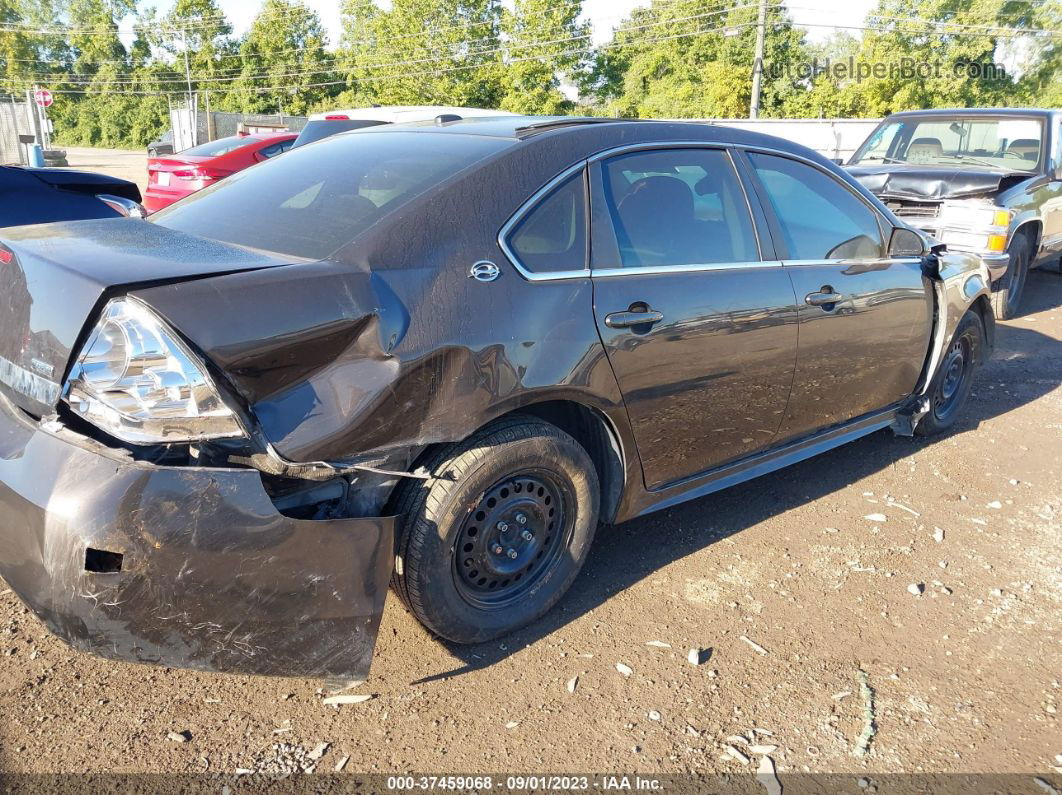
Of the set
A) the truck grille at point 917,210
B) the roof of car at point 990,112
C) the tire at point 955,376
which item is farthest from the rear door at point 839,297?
the roof of car at point 990,112

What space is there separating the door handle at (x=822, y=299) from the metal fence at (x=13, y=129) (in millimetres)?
27150

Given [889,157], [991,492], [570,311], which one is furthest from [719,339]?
[889,157]

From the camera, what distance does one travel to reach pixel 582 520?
10.1 ft

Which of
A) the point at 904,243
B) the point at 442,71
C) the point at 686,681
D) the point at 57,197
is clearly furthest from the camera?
the point at 442,71

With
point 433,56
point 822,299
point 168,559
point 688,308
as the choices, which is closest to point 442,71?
point 433,56

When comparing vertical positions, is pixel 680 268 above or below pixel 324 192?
below

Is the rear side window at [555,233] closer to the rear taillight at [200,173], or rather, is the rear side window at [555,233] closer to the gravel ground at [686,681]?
the gravel ground at [686,681]

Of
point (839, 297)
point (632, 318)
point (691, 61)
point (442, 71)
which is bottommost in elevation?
point (839, 297)

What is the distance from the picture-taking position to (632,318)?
9.72 feet

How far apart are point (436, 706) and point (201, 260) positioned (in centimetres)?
153

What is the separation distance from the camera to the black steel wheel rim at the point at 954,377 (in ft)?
16.3

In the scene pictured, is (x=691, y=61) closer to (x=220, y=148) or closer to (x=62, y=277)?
(x=220, y=148)

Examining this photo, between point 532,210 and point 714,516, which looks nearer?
point 532,210

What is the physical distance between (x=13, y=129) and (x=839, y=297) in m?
28.4
